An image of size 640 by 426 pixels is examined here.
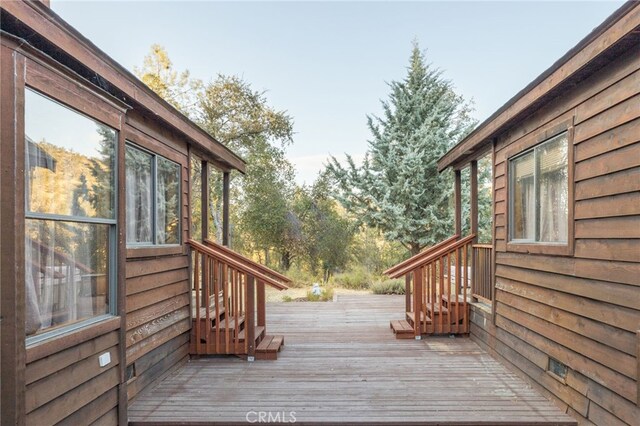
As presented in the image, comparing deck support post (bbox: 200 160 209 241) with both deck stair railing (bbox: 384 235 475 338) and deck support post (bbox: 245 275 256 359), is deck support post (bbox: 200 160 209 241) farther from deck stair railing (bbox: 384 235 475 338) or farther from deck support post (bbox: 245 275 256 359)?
deck stair railing (bbox: 384 235 475 338)

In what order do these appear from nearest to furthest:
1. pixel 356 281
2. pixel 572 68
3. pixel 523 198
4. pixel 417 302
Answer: pixel 572 68, pixel 523 198, pixel 417 302, pixel 356 281

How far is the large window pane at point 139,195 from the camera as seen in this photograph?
10.6 ft

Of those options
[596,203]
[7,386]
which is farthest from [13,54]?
[596,203]

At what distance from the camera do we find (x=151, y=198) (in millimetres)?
3602

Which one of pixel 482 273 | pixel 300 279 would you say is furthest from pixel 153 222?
pixel 300 279

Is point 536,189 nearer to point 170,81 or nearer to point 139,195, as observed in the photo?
point 139,195

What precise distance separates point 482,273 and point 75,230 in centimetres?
446

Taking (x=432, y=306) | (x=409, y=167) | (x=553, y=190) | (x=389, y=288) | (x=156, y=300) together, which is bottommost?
(x=389, y=288)

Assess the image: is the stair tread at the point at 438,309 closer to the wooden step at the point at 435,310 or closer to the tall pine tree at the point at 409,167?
the wooden step at the point at 435,310

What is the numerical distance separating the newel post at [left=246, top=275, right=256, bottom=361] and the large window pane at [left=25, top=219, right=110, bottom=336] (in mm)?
1604

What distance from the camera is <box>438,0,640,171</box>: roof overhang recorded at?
2.08m

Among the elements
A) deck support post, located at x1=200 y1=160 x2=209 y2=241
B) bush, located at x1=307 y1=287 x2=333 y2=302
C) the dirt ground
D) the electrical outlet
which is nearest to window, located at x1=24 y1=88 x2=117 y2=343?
the electrical outlet

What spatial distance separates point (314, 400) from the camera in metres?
3.00

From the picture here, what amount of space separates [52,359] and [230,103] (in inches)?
443
